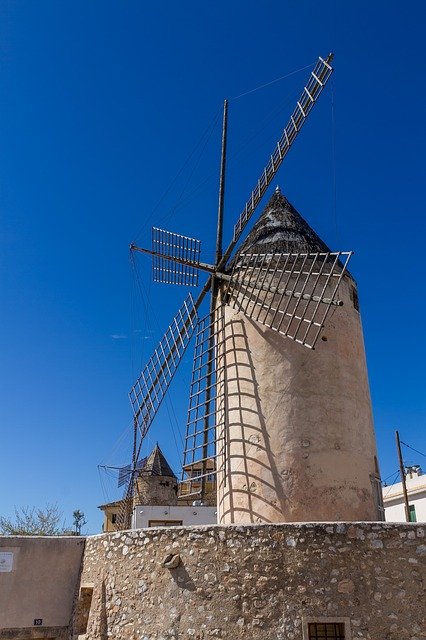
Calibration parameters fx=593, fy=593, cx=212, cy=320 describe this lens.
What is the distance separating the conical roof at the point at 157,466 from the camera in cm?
2369

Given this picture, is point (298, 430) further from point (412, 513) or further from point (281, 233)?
point (412, 513)

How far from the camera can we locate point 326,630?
594 cm

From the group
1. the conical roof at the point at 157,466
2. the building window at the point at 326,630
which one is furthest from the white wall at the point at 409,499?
the building window at the point at 326,630

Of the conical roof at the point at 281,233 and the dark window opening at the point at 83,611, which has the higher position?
the conical roof at the point at 281,233

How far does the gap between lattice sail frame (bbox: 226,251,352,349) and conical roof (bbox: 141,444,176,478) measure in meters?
15.7

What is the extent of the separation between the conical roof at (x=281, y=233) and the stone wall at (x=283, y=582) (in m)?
4.52

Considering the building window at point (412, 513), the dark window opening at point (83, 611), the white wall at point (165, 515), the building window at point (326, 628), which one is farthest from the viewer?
the building window at point (412, 513)

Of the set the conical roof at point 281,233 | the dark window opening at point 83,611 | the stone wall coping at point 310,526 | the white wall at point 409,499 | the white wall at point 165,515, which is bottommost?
the dark window opening at point 83,611

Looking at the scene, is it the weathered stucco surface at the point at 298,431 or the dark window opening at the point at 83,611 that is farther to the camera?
the dark window opening at the point at 83,611

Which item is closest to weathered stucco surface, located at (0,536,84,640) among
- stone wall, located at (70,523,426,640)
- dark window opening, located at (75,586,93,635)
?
dark window opening, located at (75,586,93,635)

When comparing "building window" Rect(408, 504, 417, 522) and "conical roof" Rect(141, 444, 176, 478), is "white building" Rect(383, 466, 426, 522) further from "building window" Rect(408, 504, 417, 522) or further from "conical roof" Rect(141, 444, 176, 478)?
"conical roof" Rect(141, 444, 176, 478)

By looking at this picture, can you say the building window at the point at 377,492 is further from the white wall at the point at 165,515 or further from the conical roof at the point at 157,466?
the conical roof at the point at 157,466

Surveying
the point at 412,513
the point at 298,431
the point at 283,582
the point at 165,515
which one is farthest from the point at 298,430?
the point at 412,513

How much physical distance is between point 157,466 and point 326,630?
1860cm
